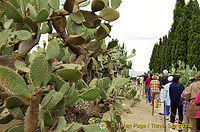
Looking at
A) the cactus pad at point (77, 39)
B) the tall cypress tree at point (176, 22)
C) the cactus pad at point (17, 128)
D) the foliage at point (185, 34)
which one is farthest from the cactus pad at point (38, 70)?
the tall cypress tree at point (176, 22)

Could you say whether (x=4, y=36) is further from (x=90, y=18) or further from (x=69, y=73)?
(x=90, y=18)

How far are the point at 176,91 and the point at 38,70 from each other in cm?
499

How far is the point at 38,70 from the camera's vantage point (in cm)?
72

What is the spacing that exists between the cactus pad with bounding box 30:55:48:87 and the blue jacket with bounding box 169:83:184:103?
494 cm

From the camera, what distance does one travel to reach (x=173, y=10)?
68.1 ft

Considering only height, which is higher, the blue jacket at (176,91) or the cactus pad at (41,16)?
the cactus pad at (41,16)

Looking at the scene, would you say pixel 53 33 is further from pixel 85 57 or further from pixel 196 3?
pixel 196 3

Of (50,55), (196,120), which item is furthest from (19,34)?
(196,120)

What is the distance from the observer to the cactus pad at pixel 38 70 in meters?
0.70

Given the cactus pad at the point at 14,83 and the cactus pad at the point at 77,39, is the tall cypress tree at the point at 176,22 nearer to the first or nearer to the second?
the cactus pad at the point at 77,39

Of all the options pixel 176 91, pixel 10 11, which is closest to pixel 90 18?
pixel 10 11

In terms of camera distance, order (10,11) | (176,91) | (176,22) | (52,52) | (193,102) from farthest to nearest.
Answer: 1. (176,22)
2. (176,91)
3. (193,102)
4. (10,11)
5. (52,52)

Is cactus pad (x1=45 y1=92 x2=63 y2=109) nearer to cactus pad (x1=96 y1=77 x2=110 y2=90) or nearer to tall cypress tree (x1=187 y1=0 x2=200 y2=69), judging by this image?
cactus pad (x1=96 y1=77 x2=110 y2=90)

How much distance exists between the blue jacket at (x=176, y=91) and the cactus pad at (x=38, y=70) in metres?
4.94
